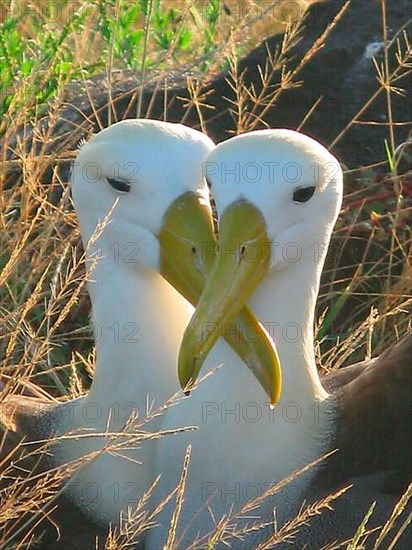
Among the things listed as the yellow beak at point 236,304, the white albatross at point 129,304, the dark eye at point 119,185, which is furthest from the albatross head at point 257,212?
the dark eye at point 119,185

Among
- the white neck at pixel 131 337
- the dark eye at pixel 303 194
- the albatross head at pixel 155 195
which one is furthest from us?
the white neck at pixel 131 337

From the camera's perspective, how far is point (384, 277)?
4.61 meters

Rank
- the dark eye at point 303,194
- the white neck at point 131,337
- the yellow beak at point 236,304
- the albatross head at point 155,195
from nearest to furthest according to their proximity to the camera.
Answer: the yellow beak at point 236,304 → the dark eye at point 303,194 → the albatross head at point 155,195 → the white neck at point 131,337

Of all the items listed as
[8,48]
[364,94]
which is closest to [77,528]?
[8,48]

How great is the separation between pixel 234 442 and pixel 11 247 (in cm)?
112

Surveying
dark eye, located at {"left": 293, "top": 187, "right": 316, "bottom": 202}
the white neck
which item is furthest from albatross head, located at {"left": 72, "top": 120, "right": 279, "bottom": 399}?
dark eye, located at {"left": 293, "top": 187, "right": 316, "bottom": 202}

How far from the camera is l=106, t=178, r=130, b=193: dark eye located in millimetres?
3359

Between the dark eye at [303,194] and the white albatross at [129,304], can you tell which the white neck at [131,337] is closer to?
the white albatross at [129,304]

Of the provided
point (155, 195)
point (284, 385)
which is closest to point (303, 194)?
point (155, 195)

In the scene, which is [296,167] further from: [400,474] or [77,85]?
[77,85]

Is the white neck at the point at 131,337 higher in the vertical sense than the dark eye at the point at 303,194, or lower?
lower

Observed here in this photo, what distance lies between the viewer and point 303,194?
316cm

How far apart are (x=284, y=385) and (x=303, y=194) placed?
50 cm

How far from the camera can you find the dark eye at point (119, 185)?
132 inches
